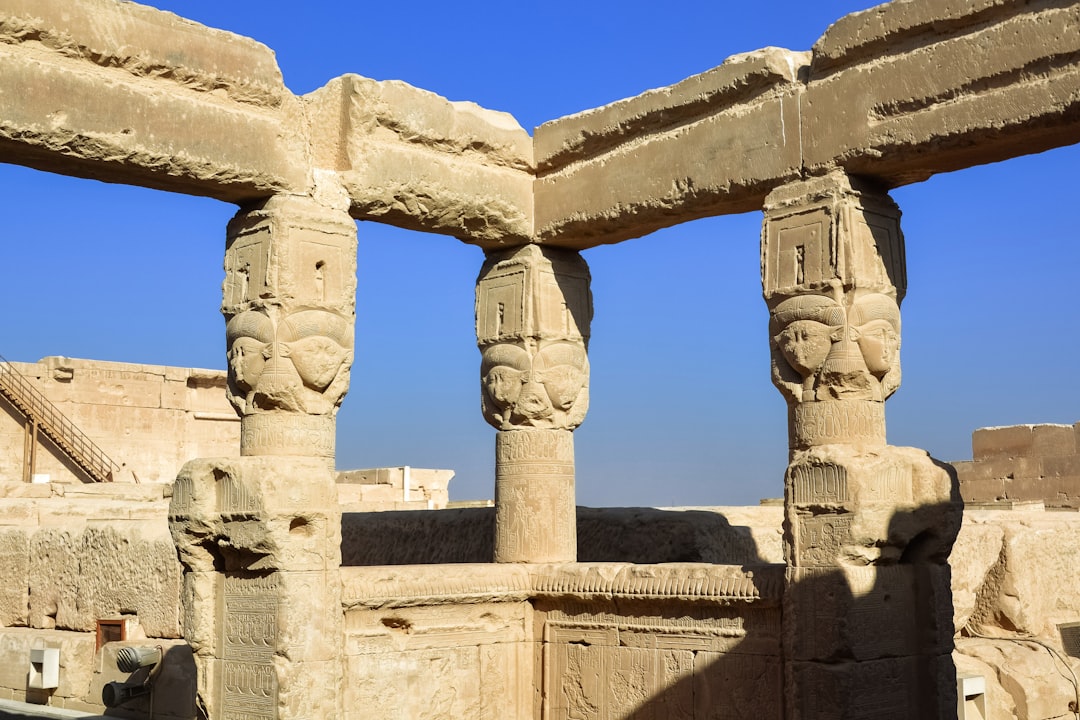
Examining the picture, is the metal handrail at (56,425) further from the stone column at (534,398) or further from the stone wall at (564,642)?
the stone wall at (564,642)

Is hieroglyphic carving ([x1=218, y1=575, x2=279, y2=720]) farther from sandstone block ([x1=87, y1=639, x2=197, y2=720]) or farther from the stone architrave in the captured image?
sandstone block ([x1=87, y1=639, x2=197, y2=720])

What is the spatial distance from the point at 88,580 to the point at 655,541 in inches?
190

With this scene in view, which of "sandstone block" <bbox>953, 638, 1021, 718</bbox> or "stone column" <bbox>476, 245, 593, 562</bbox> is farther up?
"stone column" <bbox>476, 245, 593, 562</bbox>

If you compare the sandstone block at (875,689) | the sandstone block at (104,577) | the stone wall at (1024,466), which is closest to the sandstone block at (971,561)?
the sandstone block at (875,689)

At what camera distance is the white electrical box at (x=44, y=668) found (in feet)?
34.3

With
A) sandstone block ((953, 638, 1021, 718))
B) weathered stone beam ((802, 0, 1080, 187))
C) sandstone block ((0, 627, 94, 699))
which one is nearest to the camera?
weathered stone beam ((802, 0, 1080, 187))

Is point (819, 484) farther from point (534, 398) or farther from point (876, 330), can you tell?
point (534, 398)

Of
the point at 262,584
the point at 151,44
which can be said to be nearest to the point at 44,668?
the point at 262,584

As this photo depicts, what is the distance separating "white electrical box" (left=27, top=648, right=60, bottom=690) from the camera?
10.5 meters

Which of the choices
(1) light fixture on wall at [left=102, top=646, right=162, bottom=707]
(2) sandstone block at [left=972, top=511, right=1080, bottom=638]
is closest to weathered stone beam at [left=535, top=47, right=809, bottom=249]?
(1) light fixture on wall at [left=102, top=646, right=162, bottom=707]

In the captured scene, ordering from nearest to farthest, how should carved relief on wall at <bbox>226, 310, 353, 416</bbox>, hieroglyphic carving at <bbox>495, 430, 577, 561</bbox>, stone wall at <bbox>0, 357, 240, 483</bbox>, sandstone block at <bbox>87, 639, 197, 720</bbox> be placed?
carved relief on wall at <bbox>226, 310, 353, 416</bbox> < hieroglyphic carving at <bbox>495, 430, 577, 561</bbox> < sandstone block at <bbox>87, 639, 197, 720</bbox> < stone wall at <bbox>0, 357, 240, 483</bbox>

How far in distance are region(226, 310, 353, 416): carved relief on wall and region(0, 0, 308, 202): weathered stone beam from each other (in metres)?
0.75

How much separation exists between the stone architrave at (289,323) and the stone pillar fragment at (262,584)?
24cm

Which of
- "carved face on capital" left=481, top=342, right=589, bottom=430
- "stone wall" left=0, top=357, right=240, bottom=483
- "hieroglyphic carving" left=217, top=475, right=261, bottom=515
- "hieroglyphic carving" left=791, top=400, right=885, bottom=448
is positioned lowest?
"hieroglyphic carving" left=217, top=475, right=261, bottom=515
